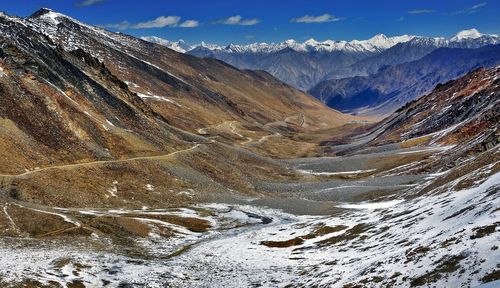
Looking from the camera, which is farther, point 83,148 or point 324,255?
point 83,148

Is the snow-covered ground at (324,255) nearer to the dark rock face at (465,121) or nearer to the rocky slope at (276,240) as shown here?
the rocky slope at (276,240)

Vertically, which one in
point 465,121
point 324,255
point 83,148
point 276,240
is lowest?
point 276,240

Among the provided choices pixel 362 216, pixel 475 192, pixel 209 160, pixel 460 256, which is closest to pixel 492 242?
pixel 460 256

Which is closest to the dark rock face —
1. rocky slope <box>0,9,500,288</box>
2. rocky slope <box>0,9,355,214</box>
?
rocky slope <box>0,9,500,288</box>

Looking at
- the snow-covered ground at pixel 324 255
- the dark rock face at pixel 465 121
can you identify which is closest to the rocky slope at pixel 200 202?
the snow-covered ground at pixel 324 255

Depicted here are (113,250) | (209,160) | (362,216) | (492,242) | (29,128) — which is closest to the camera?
(492,242)

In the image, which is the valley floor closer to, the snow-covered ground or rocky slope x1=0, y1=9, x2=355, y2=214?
the snow-covered ground

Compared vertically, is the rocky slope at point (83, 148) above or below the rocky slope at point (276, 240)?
above

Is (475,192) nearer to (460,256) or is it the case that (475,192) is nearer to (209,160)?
(460,256)

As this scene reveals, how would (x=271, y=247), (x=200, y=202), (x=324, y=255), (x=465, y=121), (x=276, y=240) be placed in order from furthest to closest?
(x=465, y=121)
(x=200, y=202)
(x=276, y=240)
(x=271, y=247)
(x=324, y=255)

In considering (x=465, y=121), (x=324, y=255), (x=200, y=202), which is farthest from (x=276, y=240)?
(x=465, y=121)

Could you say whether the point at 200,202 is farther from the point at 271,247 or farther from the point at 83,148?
the point at 271,247
